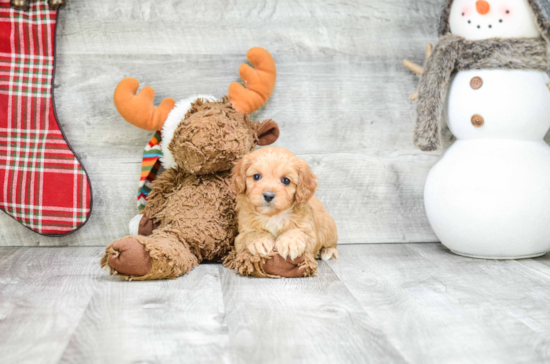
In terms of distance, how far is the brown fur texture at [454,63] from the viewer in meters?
1.36

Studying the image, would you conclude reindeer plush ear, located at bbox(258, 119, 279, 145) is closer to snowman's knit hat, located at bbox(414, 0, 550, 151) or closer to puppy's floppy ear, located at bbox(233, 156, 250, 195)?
puppy's floppy ear, located at bbox(233, 156, 250, 195)

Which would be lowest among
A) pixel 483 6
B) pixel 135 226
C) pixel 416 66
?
pixel 135 226

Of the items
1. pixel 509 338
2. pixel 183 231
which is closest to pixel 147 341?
pixel 183 231

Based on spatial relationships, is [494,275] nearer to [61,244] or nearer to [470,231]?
[470,231]

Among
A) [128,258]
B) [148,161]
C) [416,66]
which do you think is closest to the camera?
[128,258]

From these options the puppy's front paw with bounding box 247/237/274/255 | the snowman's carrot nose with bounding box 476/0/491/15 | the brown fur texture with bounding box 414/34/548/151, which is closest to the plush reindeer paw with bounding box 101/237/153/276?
the puppy's front paw with bounding box 247/237/274/255

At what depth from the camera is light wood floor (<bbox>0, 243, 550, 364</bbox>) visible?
2.61ft

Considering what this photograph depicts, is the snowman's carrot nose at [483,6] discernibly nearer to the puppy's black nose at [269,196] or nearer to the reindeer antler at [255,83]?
the reindeer antler at [255,83]

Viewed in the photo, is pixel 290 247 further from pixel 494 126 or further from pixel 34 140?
pixel 34 140

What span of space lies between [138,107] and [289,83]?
48cm

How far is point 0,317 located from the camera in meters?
0.92

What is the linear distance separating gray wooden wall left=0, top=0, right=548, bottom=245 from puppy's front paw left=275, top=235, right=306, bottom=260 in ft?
1.50

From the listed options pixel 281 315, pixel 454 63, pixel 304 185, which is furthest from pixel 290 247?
pixel 454 63

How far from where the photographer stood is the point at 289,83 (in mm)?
1610
